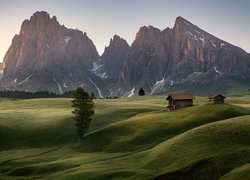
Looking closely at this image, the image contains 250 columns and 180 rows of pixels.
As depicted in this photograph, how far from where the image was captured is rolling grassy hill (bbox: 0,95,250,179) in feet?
197

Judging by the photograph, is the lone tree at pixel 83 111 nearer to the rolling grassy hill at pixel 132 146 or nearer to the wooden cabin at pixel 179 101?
the rolling grassy hill at pixel 132 146

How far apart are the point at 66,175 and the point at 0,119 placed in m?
78.4

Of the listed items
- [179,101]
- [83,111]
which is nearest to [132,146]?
[83,111]

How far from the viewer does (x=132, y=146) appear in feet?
304

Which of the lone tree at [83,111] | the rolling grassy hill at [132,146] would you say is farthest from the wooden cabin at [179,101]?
the lone tree at [83,111]

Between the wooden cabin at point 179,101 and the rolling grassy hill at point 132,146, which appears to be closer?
the rolling grassy hill at point 132,146

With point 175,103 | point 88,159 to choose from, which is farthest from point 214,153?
point 175,103

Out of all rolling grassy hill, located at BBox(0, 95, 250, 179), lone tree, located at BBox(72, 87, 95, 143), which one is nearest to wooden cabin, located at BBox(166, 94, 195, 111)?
rolling grassy hill, located at BBox(0, 95, 250, 179)

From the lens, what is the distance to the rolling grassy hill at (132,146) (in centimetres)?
6000

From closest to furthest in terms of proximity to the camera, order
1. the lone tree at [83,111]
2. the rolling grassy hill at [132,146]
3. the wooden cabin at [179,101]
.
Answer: the rolling grassy hill at [132,146], the lone tree at [83,111], the wooden cabin at [179,101]

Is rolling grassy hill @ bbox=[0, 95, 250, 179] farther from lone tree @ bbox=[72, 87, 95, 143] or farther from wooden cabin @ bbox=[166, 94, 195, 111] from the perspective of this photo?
wooden cabin @ bbox=[166, 94, 195, 111]

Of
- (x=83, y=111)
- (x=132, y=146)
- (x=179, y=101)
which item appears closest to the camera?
(x=132, y=146)

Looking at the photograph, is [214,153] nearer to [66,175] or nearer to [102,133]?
[66,175]

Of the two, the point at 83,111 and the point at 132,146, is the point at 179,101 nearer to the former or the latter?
the point at 83,111
